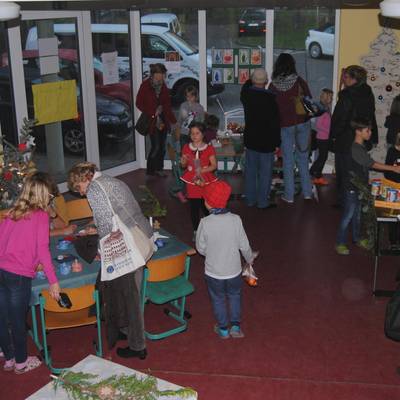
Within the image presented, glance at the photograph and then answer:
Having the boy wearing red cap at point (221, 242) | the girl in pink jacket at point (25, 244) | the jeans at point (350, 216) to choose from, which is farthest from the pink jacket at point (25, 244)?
the jeans at point (350, 216)

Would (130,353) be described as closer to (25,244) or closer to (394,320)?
(25,244)

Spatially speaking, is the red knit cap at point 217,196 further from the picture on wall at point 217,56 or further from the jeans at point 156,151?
the picture on wall at point 217,56

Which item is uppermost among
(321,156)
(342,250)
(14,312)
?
(321,156)

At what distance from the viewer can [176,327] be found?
218 inches

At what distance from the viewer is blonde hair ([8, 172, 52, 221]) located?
4.43 m

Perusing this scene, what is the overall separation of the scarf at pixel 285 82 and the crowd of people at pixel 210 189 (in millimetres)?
14

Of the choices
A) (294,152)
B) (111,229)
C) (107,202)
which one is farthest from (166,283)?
(294,152)

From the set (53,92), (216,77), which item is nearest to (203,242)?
(53,92)

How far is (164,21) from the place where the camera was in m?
10.1

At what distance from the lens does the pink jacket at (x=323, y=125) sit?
9367mm

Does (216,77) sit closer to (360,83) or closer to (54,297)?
(360,83)

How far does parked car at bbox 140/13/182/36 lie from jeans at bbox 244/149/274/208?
9.04ft

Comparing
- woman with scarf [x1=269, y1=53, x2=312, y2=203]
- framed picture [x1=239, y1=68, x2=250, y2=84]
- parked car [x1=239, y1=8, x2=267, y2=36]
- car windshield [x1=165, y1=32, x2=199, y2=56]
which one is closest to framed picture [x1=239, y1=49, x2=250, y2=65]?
framed picture [x1=239, y1=68, x2=250, y2=84]

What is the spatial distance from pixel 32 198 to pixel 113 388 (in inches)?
74.1
